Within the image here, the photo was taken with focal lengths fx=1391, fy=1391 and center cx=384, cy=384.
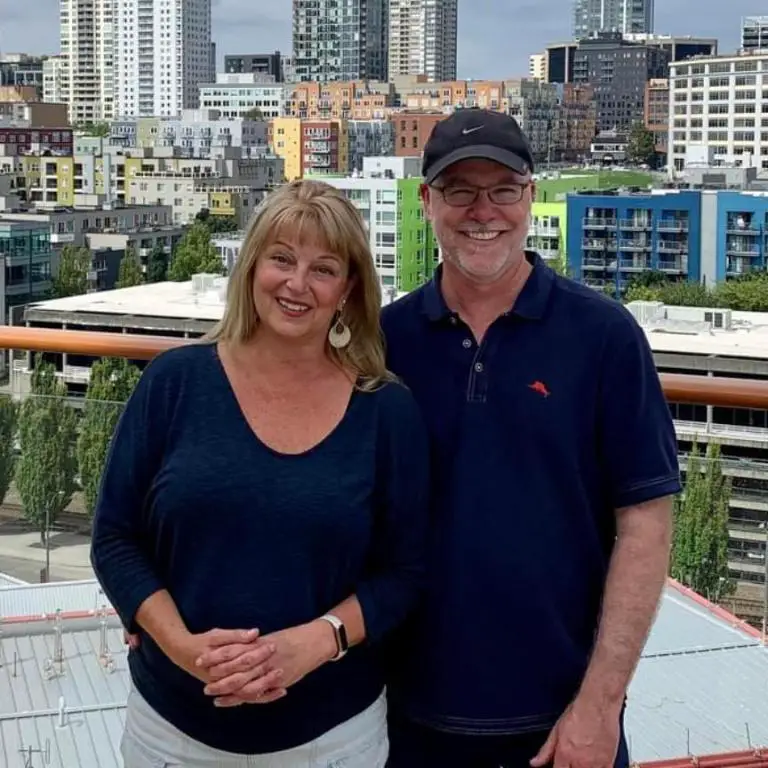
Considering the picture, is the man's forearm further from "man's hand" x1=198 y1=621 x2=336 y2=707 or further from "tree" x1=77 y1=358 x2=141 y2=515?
"tree" x1=77 y1=358 x2=141 y2=515

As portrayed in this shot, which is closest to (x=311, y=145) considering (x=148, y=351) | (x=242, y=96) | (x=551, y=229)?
(x=242, y=96)

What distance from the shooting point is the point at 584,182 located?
31359mm

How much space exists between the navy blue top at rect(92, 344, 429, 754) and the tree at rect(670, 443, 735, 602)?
75 centimetres

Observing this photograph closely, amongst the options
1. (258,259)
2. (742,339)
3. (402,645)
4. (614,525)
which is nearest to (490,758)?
(402,645)

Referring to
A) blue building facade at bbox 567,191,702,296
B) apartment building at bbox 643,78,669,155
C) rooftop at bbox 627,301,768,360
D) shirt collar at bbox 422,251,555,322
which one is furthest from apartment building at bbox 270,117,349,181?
shirt collar at bbox 422,251,555,322

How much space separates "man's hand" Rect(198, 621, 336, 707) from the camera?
3.74ft

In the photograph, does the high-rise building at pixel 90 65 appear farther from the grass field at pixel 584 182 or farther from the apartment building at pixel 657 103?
the grass field at pixel 584 182

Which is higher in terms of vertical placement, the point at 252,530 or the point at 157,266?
the point at 252,530

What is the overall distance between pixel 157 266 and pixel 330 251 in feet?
88.9

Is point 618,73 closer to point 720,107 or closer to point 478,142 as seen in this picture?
point 720,107

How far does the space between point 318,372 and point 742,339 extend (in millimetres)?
14987

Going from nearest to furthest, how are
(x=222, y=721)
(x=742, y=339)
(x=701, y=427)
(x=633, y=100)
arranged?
(x=222, y=721), (x=701, y=427), (x=742, y=339), (x=633, y=100)

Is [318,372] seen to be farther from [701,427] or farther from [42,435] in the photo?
[42,435]

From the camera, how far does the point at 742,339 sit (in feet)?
51.3
